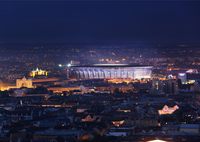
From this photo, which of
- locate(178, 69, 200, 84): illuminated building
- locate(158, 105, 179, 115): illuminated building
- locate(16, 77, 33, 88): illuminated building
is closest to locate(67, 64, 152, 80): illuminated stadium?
locate(178, 69, 200, 84): illuminated building

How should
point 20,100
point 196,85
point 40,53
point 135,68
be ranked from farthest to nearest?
point 40,53, point 135,68, point 196,85, point 20,100

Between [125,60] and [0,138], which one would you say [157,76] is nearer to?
[125,60]

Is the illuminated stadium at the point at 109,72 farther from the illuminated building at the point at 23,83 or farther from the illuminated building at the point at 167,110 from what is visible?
the illuminated building at the point at 167,110

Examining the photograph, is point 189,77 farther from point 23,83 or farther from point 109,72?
point 109,72

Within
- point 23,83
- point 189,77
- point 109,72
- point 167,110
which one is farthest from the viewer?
point 109,72

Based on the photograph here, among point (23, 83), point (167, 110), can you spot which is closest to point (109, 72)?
point (23, 83)

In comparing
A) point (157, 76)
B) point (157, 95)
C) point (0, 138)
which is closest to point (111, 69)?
point (157, 76)

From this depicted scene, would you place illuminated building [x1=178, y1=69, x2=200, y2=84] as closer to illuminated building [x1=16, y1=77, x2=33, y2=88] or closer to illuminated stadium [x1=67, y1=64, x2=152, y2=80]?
illuminated stadium [x1=67, y1=64, x2=152, y2=80]

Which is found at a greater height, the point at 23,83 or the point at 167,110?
the point at 23,83

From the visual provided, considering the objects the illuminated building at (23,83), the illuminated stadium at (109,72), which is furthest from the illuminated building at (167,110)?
the illuminated stadium at (109,72)
